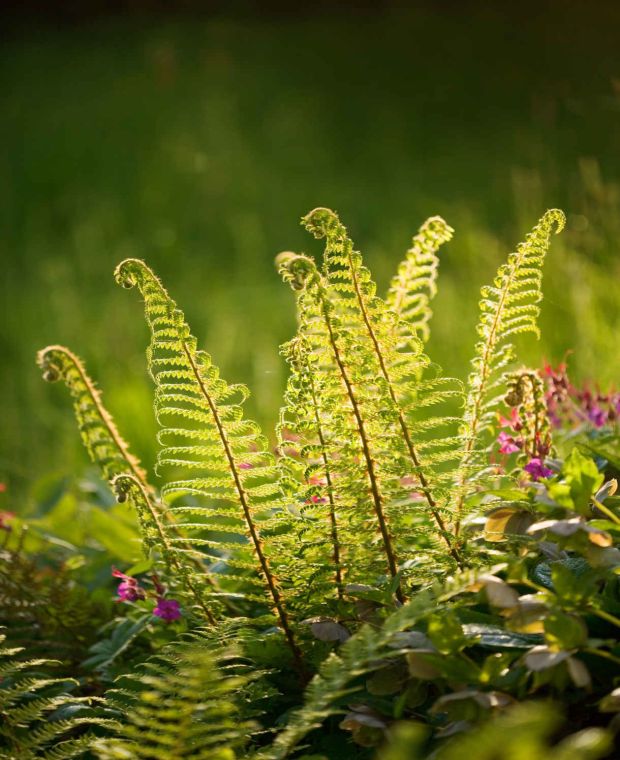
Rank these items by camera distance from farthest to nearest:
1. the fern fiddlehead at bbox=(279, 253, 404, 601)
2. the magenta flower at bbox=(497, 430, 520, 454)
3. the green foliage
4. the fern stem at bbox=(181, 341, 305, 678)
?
1. the magenta flower at bbox=(497, 430, 520, 454)
2. the fern stem at bbox=(181, 341, 305, 678)
3. the fern fiddlehead at bbox=(279, 253, 404, 601)
4. the green foliage

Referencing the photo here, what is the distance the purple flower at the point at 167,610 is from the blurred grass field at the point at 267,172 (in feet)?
5.47

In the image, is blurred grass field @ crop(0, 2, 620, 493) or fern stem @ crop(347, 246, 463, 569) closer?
fern stem @ crop(347, 246, 463, 569)

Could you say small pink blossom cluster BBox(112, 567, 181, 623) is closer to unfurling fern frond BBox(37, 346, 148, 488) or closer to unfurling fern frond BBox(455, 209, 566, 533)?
unfurling fern frond BBox(37, 346, 148, 488)

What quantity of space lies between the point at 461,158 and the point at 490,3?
16.0 feet

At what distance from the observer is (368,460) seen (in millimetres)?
1608

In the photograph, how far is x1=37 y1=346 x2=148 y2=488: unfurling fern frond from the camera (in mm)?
1598

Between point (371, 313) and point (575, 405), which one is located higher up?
point (371, 313)

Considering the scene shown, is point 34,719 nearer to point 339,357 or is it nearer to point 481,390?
point 339,357

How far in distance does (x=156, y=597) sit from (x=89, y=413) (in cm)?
41

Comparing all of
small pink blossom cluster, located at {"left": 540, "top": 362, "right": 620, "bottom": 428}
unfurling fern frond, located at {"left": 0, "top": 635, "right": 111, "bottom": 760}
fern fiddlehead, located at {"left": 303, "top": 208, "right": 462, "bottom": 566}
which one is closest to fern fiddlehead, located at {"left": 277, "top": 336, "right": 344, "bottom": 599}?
fern fiddlehead, located at {"left": 303, "top": 208, "right": 462, "bottom": 566}

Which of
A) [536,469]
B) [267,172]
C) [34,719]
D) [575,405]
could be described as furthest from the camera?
[267,172]

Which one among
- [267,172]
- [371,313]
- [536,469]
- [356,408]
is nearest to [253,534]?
[356,408]

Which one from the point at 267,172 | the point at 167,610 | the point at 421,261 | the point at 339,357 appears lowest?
the point at 167,610

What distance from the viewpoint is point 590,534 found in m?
1.36
